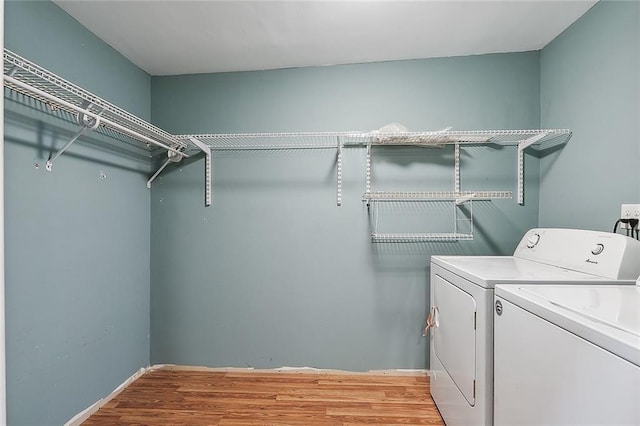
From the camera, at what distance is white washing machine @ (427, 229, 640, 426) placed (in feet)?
3.70

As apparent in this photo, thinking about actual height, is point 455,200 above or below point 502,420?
above

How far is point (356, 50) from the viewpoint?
1.84m

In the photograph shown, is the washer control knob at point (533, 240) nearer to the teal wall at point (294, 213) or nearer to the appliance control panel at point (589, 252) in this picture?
the appliance control panel at point (589, 252)

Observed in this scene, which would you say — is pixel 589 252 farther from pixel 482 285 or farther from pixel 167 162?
pixel 167 162

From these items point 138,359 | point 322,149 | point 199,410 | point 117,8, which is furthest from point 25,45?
point 199,410

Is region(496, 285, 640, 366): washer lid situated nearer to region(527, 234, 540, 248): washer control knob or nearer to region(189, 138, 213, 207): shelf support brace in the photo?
region(527, 234, 540, 248): washer control knob

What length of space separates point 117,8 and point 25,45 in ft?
1.48

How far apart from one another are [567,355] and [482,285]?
40 centimetres

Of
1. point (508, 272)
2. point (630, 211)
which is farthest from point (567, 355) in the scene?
point (630, 211)

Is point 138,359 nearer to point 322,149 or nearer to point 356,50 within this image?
point 322,149

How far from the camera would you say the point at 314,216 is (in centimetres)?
202

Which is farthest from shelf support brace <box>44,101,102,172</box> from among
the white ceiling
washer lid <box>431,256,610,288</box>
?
washer lid <box>431,256,610,288</box>

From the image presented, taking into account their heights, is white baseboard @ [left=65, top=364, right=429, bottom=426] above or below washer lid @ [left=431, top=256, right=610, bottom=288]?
below

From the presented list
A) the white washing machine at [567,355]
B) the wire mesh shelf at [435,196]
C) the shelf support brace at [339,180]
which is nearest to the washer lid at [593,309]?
the white washing machine at [567,355]
